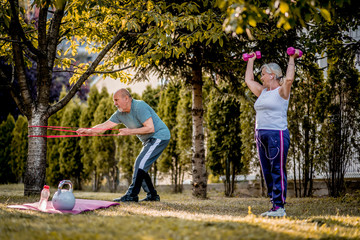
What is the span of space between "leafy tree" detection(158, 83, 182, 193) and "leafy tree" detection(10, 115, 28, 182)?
238 inches

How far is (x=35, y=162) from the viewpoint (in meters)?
5.82

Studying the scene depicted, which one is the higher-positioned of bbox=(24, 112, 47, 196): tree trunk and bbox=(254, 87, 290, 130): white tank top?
bbox=(254, 87, 290, 130): white tank top

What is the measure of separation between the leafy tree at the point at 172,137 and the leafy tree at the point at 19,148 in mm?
6047

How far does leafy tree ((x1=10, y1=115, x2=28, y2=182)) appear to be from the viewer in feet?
45.0

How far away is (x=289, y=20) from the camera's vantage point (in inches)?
114

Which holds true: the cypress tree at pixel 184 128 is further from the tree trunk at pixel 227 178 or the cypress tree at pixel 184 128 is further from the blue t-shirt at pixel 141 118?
the blue t-shirt at pixel 141 118

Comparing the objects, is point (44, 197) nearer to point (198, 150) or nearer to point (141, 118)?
point (141, 118)

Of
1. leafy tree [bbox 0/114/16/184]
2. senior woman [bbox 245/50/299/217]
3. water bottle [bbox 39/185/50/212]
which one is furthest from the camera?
leafy tree [bbox 0/114/16/184]

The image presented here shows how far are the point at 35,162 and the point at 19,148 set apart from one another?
8834mm

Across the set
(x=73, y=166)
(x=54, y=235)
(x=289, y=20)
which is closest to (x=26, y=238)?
(x=54, y=235)

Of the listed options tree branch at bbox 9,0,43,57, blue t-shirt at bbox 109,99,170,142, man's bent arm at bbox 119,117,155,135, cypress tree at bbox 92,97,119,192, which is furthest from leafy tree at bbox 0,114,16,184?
man's bent arm at bbox 119,117,155,135

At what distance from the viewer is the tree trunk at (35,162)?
19.0 ft

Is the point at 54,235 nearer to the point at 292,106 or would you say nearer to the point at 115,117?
the point at 115,117

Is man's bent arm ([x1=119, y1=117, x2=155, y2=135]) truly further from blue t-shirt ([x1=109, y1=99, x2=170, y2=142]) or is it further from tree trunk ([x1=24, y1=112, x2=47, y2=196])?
tree trunk ([x1=24, y1=112, x2=47, y2=196])
